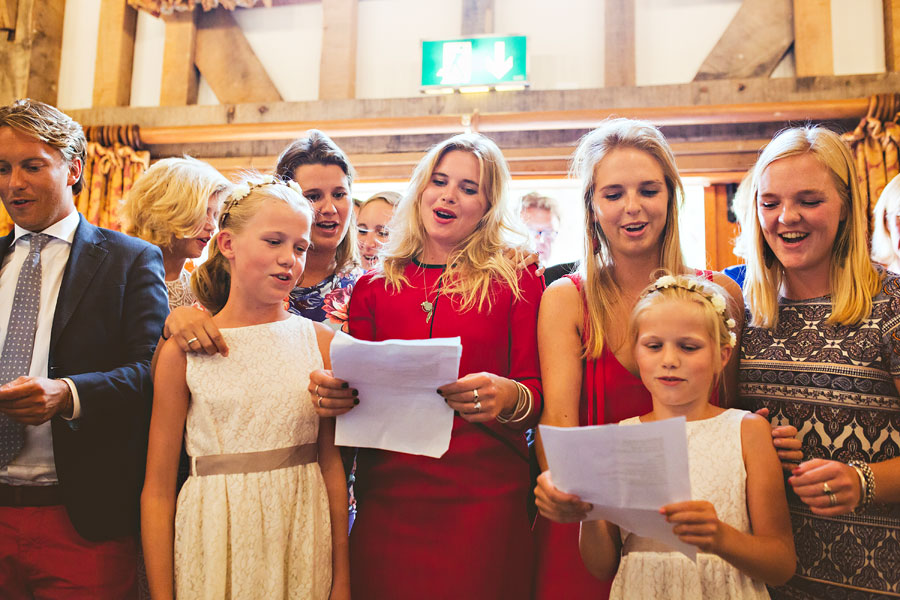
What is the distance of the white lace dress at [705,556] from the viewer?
4.57 feet

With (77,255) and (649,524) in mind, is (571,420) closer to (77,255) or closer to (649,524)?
(649,524)

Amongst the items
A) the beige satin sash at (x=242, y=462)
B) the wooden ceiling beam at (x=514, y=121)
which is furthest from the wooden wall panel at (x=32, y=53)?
the beige satin sash at (x=242, y=462)

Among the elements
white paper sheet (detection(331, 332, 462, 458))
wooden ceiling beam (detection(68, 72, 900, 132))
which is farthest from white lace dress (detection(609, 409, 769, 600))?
wooden ceiling beam (detection(68, 72, 900, 132))

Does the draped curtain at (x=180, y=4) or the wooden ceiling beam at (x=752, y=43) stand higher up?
the draped curtain at (x=180, y=4)

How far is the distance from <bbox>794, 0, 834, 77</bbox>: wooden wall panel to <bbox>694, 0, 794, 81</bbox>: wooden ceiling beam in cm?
9

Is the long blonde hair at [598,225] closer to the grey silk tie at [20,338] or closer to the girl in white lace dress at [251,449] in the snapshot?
the girl in white lace dress at [251,449]

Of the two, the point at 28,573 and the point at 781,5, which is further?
the point at 781,5

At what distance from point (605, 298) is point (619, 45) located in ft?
11.8

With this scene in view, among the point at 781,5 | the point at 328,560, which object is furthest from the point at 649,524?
the point at 781,5

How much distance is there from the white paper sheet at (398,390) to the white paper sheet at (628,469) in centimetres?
30

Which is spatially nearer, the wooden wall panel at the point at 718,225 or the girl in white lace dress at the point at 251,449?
the girl in white lace dress at the point at 251,449

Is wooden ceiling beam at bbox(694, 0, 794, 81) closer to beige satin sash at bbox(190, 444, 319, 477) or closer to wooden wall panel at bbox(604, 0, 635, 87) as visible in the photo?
wooden wall panel at bbox(604, 0, 635, 87)

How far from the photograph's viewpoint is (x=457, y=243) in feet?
6.29

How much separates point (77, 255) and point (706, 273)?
5.76ft
